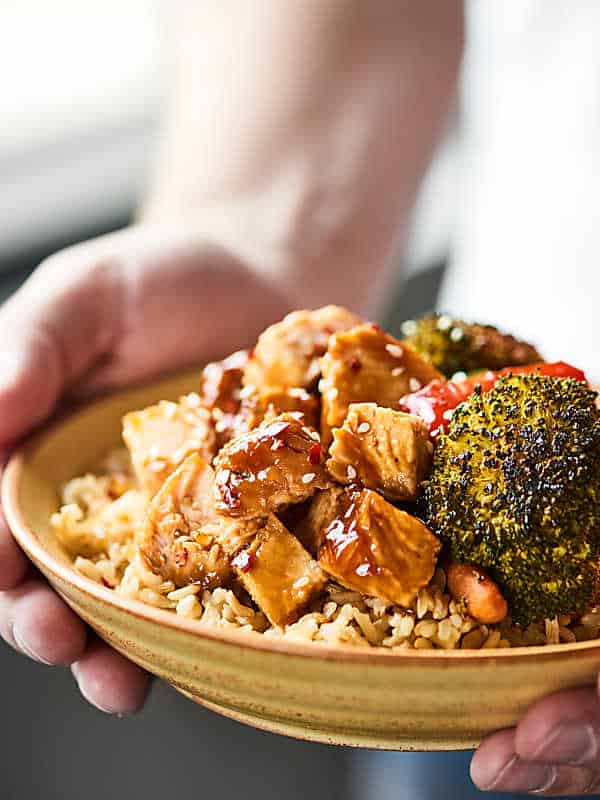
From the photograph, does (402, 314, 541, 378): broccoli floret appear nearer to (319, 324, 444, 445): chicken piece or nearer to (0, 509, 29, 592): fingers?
(319, 324, 444, 445): chicken piece

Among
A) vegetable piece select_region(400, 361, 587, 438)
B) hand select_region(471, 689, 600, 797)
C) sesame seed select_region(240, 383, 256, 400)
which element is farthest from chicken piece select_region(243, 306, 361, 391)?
hand select_region(471, 689, 600, 797)

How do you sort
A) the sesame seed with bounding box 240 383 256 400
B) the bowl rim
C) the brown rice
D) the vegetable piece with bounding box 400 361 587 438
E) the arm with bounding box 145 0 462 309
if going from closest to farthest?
the bowl rim → the brown rice → the vegetable piece with bounding box 400 361 587 438 → the sesame seed with bounding box 240 383 256 400 → the arm with bounding box 145 0 462 309

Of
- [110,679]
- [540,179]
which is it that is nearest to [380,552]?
[110,679]

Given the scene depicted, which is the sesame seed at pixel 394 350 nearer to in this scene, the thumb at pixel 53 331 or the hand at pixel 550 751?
the hand at pixel 550 751

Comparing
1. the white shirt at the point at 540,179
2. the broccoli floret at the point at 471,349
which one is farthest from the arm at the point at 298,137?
the broccoli floret at the point at 471,349

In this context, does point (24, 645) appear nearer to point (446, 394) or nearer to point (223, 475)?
point (223, 475)

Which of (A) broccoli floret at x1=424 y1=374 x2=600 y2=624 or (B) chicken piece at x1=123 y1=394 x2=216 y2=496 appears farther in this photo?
(B) chicken piece at x1=123 y1=394 x2=216 y2=496
